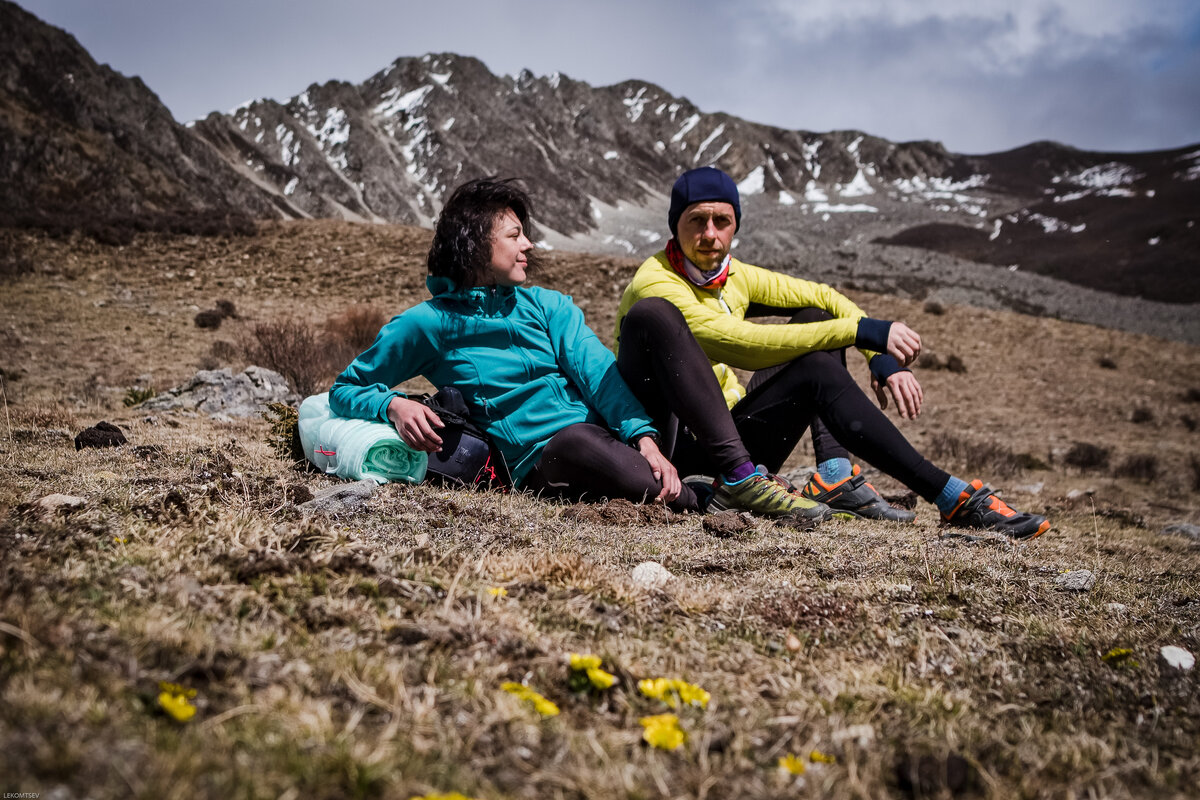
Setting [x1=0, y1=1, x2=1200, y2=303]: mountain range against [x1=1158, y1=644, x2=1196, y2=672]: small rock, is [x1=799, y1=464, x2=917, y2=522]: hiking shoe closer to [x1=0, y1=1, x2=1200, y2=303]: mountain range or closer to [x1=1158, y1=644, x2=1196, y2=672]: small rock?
[x1=1158, y1=644, x2=1196, y2=672]: small rock

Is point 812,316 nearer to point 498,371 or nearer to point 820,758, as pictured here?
point 498,371

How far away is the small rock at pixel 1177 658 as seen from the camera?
1.67 meters

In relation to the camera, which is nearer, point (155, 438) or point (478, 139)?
point (155, 438)

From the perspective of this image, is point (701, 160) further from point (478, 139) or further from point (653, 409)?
point (653, 409)

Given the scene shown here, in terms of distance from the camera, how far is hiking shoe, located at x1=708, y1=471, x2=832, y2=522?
10.2 ft

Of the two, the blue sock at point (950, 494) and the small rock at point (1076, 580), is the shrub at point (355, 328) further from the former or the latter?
the small rock at point (1076, 580)

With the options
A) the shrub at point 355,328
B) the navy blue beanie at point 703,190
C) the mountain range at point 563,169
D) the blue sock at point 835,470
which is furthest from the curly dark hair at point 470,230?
the shrub at point 355,328

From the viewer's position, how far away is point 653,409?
334 cm

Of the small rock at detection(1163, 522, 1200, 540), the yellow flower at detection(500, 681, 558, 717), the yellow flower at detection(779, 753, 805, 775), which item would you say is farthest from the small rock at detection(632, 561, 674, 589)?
the small rock at detection(1163, 522, 1200, 540)

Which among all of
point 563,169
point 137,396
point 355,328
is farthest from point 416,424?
point 563,169

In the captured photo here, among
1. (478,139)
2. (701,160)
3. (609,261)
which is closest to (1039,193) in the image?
(701,160)

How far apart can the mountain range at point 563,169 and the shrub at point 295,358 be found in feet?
10.7

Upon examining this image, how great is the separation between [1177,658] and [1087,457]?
785cm

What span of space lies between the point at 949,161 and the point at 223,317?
150 m
